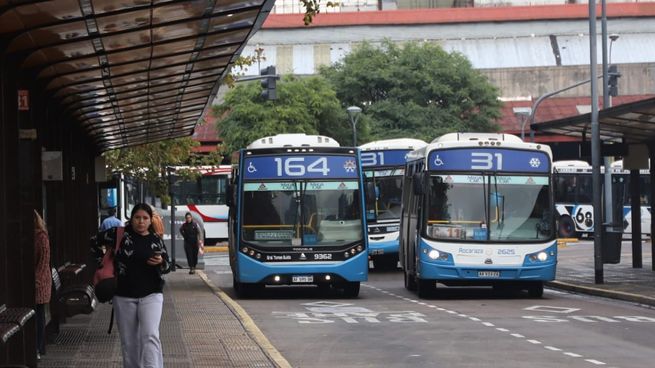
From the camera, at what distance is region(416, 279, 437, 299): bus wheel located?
1034 inches

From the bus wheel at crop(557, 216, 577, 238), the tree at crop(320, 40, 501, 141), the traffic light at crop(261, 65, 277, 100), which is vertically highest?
the tree at crop(320, 40, 501, 141)

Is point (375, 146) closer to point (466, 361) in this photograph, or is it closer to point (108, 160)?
point (108, 160)

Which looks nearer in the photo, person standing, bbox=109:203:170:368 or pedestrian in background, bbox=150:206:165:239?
person standing, bbox=109:203:170:368

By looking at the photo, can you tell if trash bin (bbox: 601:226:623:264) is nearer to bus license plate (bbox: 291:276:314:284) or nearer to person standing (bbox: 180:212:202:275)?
bus license plate (bbox: 291:276:314:284)

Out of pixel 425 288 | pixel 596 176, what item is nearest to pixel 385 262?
pixel 596 176

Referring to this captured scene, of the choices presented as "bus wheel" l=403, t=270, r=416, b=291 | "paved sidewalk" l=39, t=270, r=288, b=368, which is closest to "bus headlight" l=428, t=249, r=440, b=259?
"bus wheel" l=403, t=270, r=416, b=291

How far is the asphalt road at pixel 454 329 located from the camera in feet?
51.1

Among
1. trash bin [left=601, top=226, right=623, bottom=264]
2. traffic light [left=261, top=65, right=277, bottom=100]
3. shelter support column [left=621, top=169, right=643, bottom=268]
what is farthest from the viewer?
traffic light [left=261, top=65, right=277, bottom=100]

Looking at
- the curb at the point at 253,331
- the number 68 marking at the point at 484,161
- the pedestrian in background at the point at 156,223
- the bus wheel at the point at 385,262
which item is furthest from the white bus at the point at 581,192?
the pedestrian in background at the point at 156,223

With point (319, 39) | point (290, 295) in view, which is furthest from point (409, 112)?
point (290, 295)

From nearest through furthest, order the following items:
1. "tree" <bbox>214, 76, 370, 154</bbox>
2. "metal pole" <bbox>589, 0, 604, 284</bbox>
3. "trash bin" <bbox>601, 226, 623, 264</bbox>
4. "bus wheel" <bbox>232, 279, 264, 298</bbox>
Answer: "bus wheel" <bbox>232, 279, 264, 298</bbox>
"metal pole" <bbox>589, 0, 604, 284</bbox>
"trash bin" <bbox>601, 226, 623, 264</bbox>
"tree" <bbox>214, 76, 370, 154</bbox>

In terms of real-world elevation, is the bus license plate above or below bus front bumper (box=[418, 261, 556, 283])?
below

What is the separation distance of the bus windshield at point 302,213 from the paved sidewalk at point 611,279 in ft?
16.8

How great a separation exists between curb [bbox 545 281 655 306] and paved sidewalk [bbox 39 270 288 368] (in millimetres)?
7295
